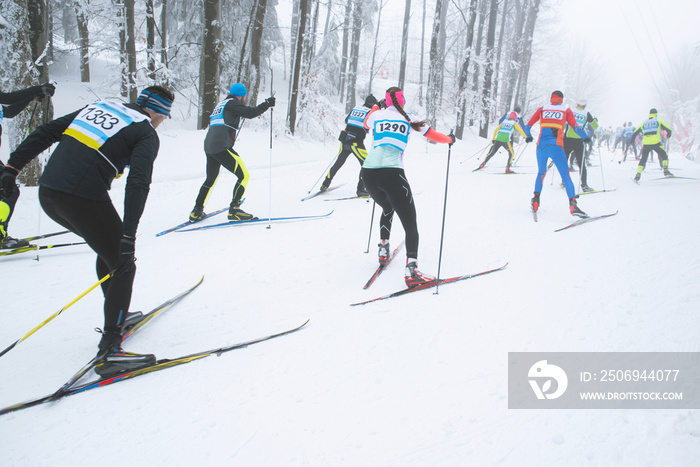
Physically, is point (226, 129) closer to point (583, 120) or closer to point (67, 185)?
point (67, 185)

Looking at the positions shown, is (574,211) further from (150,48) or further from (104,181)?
(150,48)

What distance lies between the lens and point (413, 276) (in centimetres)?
409

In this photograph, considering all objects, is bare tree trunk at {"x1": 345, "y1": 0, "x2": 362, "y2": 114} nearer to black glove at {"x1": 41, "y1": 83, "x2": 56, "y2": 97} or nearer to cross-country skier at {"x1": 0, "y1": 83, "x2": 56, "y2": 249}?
cross-country skier at {"x1": 0, "y1": 83, "x2": 56, "y2": 249}

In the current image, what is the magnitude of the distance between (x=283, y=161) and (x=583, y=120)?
27.2ft

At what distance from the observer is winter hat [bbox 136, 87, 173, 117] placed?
2.86 meters

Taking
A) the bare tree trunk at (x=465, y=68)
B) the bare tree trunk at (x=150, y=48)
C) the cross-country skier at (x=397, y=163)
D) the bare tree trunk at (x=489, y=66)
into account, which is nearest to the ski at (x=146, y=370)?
the cross-country skier at (x=397, y=163)

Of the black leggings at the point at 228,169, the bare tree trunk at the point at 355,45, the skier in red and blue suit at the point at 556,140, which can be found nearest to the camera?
the black leggings at the point at 228,169

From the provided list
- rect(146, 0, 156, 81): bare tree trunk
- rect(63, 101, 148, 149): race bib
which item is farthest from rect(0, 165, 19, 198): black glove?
rect(146, 0, 156, 81): bare tree trunk

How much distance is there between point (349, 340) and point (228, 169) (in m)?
4.20

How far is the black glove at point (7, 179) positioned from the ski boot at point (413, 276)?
335 centimetres

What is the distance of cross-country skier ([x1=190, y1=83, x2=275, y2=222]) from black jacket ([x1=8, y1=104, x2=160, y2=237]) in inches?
132

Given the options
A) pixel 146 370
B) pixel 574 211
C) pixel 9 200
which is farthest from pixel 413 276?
pixel 9 200

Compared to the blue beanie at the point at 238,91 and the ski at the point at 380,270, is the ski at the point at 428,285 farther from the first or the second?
the blue beanie at the point at 238,91

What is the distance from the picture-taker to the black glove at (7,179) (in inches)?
106
